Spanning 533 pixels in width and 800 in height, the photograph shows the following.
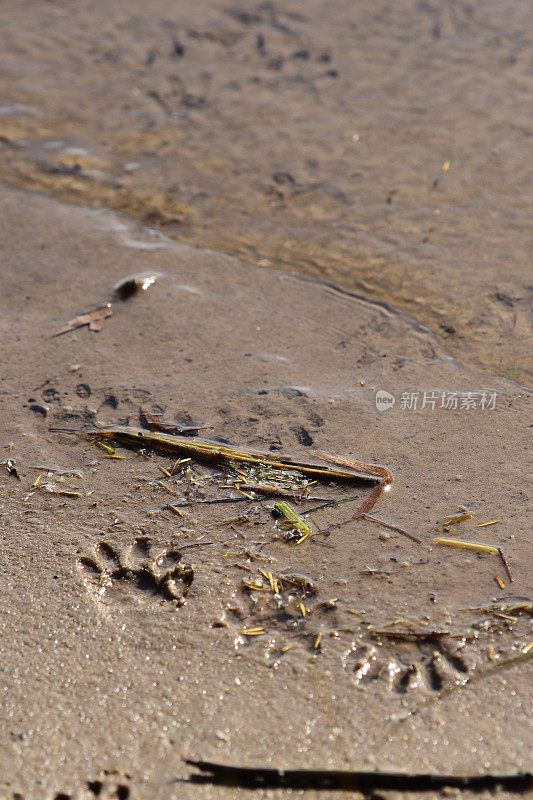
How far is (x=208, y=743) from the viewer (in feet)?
5.26

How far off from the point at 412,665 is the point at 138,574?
79 cm

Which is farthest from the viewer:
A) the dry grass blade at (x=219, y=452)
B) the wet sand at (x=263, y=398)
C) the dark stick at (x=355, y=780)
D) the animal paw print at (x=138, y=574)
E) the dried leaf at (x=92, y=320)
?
the dried leaf at (x=92, y=320)

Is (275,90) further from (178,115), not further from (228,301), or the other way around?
(228,301)

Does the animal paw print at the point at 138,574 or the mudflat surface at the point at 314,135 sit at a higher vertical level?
the mudflat surface at the point at 314,135

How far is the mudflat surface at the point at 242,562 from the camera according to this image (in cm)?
162

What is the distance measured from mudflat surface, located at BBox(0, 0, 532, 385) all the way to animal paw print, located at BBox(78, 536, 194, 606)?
4.85 ft

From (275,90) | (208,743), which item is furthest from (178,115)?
(208,743)

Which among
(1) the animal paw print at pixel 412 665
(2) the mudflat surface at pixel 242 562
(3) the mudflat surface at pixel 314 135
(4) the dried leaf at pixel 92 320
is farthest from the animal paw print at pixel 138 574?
(3) the mudflat surface at pixel 314 135

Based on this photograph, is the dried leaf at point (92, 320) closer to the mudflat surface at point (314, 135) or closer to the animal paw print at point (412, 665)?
the mudflat surface at point (314, 135)

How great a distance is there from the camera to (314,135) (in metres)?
4.26

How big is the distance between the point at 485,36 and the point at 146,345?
3997 millimetres

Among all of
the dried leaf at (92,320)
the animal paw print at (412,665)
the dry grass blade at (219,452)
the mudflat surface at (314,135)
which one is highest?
the mudflat surface at (314,135)

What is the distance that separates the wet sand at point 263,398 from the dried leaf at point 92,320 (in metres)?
0.05

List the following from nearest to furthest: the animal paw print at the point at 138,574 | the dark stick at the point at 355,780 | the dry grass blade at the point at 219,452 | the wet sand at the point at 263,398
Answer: the dark stick at the point at 355,780 → the wet sand at the point at 263,398 → the animal paw print at the point at 138,574 → the dry grass blade at the point at 219,452
